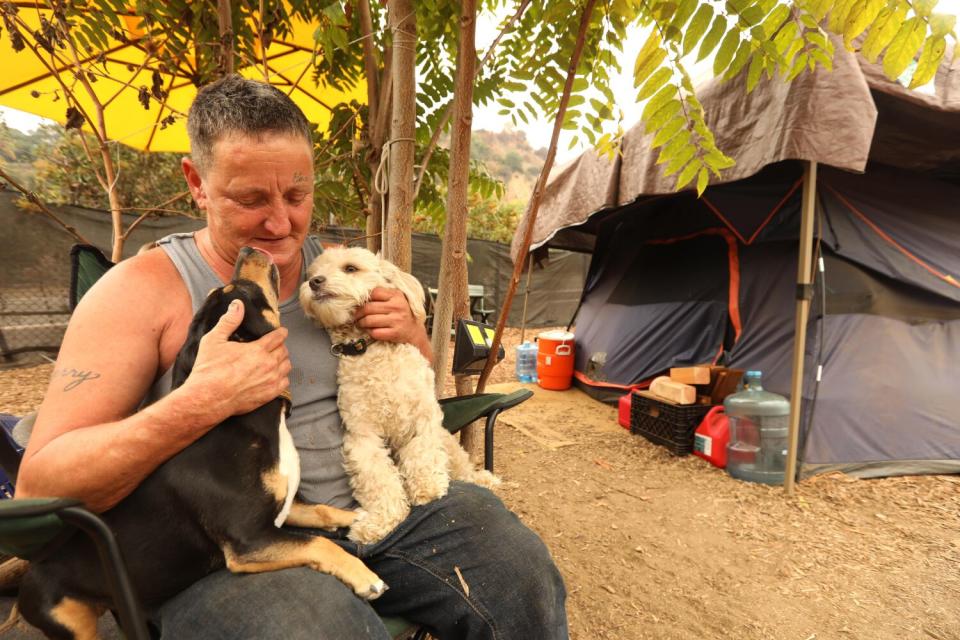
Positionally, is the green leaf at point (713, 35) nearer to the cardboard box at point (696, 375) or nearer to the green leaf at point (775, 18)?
the green leaf at point (775, 18)

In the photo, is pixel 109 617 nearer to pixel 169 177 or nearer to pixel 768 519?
pixel 768 519

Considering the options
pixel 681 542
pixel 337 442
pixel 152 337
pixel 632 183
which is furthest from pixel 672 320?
pixel 152 337

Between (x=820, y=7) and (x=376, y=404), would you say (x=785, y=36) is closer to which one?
(x=820, y=7)

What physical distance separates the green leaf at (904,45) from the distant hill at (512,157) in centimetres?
5065

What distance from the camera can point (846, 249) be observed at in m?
3.69

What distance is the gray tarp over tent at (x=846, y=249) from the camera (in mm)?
2855

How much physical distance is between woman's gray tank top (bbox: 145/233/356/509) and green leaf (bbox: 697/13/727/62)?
1.59 meters

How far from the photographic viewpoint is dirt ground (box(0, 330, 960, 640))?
2252 millimetres

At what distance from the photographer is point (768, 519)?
313 centimetres

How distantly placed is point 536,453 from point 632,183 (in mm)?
2653

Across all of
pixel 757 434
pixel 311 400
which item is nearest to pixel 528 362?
pixel 757 434

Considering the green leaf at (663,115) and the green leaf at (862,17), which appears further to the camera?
the green leaf at (663,115)

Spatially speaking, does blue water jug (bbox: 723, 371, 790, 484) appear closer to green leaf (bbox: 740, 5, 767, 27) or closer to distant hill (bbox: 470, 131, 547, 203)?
green leaf (bbox: 740, 5, 767, 27)

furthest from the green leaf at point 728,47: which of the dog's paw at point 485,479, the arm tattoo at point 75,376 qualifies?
the arm tattoo at point 75,376
